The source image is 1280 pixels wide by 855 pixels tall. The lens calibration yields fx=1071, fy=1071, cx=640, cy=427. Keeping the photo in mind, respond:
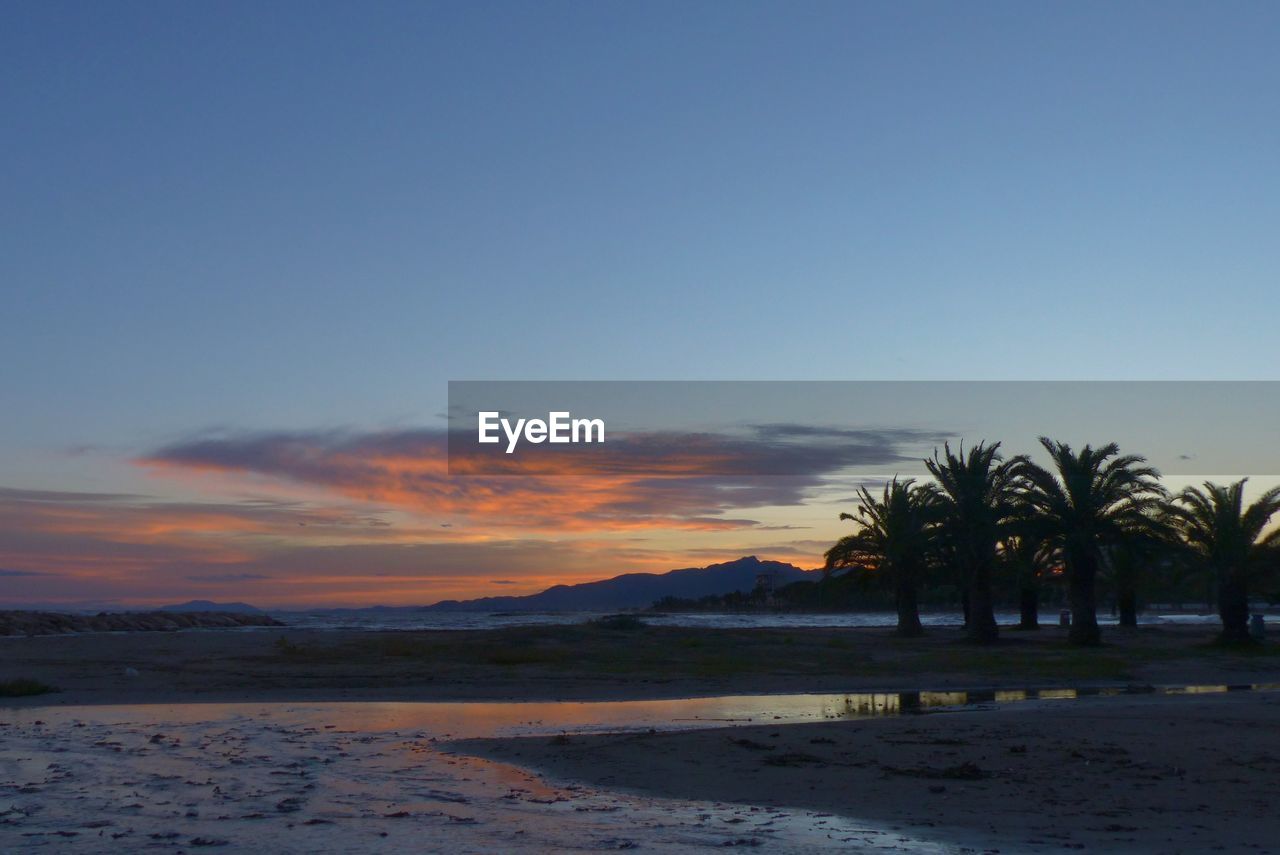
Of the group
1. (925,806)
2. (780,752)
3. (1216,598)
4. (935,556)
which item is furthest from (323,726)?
(1216,598)

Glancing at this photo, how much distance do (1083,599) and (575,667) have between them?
18669 millimetres

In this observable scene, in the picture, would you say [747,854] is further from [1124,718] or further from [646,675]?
[646,675]

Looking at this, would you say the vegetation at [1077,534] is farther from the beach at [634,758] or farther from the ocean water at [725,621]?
the ocean water at [725,621]

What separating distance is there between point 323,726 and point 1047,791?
11.0 m

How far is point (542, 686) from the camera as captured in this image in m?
24.0

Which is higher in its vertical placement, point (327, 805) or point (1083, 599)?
point (1083, 599)

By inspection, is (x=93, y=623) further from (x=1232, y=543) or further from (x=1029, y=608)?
(x=1232, y=543)

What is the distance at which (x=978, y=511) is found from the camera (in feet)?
126

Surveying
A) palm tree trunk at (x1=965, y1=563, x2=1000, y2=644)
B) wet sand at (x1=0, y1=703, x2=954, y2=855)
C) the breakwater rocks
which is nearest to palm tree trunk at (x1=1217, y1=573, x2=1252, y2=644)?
palm tree trunk at (x1=965, y1=563, x2=1000, y2=644)

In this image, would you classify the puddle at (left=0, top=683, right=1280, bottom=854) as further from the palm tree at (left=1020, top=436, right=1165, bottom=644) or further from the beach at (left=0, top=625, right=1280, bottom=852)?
the palm tree at (left=1020, top=436, right=1165, bottom=644)

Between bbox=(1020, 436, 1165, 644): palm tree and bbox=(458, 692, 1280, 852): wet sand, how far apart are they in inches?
762

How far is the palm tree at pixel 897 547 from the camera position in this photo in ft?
136

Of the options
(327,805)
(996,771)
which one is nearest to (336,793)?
(327,805)

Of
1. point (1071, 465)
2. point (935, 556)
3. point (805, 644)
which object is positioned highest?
point (1071, 465)
